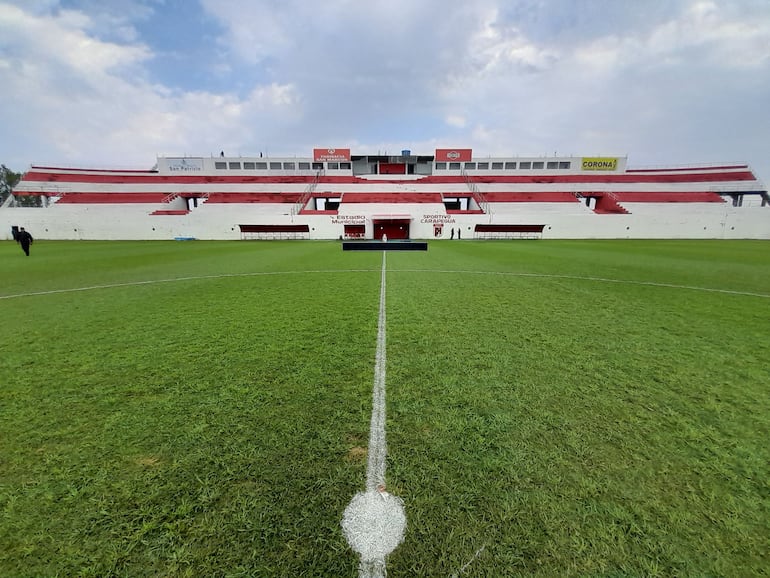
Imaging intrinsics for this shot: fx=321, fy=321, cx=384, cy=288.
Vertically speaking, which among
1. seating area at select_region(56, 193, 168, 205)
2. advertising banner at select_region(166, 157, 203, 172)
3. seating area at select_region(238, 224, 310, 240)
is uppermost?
advertising banner at select_region(166, 157, 203, 172)

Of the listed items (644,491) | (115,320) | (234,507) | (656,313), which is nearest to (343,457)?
(234,507)

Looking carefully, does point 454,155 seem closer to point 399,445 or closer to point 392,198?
point 392,198

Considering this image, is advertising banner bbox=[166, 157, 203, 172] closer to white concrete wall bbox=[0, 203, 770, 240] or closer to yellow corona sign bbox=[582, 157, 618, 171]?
white concrete wall bbox=[0, 203, 770, 240]

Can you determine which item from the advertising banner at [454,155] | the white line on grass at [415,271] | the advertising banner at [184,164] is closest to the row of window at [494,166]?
the advertising banner at [454,155]

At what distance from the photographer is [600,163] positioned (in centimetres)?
4525

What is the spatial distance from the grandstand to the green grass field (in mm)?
30199

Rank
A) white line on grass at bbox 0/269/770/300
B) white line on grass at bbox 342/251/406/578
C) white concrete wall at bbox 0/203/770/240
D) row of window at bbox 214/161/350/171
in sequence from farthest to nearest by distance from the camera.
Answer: row of window at bbox 214/161/350/171, white concrete wall at bbox 0/203/770/240, white line on grass at bbox 0/269/770/300, white line on grass at bbox 342/251/406/578

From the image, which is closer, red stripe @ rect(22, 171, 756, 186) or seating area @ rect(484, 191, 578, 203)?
seating area @ rect(484, 191, 578, 203)

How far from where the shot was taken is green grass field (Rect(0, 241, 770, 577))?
1.32 metres

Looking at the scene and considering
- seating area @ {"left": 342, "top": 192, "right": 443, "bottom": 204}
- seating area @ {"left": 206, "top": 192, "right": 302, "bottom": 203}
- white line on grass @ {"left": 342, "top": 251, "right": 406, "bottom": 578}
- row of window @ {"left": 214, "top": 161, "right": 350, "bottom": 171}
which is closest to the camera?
white line on grass @ {"left": 342, "top": 251, "right": 406, "bottom": 578}

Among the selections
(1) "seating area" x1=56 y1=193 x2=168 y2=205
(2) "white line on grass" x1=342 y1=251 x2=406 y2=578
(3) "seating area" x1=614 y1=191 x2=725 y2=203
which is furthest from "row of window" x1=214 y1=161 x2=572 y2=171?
(2) "white line on grass" x1=342 y1=251 x2=406 y2=578

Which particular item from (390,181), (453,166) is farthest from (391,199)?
(453,166)

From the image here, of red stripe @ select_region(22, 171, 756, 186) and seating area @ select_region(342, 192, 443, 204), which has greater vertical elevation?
red stripe @ select_region(22, 171, 756, 186)

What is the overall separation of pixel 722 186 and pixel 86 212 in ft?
249
